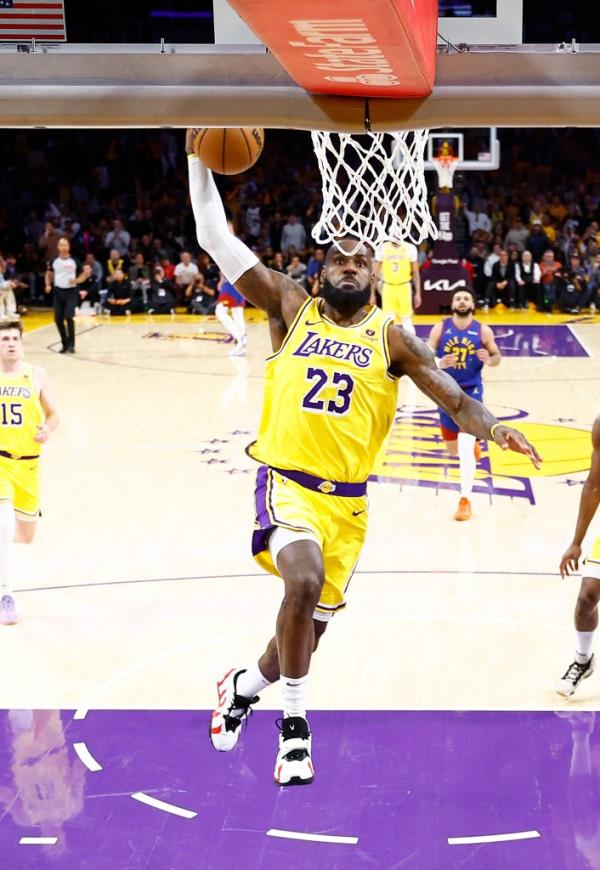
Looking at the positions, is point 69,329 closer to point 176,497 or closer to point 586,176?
point 176,497

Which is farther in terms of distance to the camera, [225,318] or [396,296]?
[225,318]

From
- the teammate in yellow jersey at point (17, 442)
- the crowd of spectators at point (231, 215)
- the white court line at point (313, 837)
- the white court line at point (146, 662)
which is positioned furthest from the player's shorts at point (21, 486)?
the crowd of spectators at point (231, 215)

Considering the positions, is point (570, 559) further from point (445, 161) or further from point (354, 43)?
point (445, 161)

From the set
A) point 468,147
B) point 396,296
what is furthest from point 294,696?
point 468,147

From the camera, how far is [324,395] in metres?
4.61

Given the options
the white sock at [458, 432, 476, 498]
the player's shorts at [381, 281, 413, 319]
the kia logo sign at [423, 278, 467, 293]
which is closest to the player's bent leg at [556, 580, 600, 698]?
the white sock at [458, 432, 476, 498]

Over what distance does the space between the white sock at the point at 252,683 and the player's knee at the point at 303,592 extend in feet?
2.63

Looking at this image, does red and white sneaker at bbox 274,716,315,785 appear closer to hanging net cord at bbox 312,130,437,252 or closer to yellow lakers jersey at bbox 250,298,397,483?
yellow lakers jersey at bbox 250,298,397,483

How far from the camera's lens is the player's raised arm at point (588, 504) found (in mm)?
5926

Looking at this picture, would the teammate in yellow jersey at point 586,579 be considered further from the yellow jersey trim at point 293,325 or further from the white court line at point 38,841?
the white court line at point 38,841

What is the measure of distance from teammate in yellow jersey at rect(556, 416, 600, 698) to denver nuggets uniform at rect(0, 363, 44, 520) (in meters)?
3.35

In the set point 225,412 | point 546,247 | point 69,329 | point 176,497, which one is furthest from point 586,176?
point 176,497

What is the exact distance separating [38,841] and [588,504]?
2.94 meters

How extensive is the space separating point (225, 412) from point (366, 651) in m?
6.69
